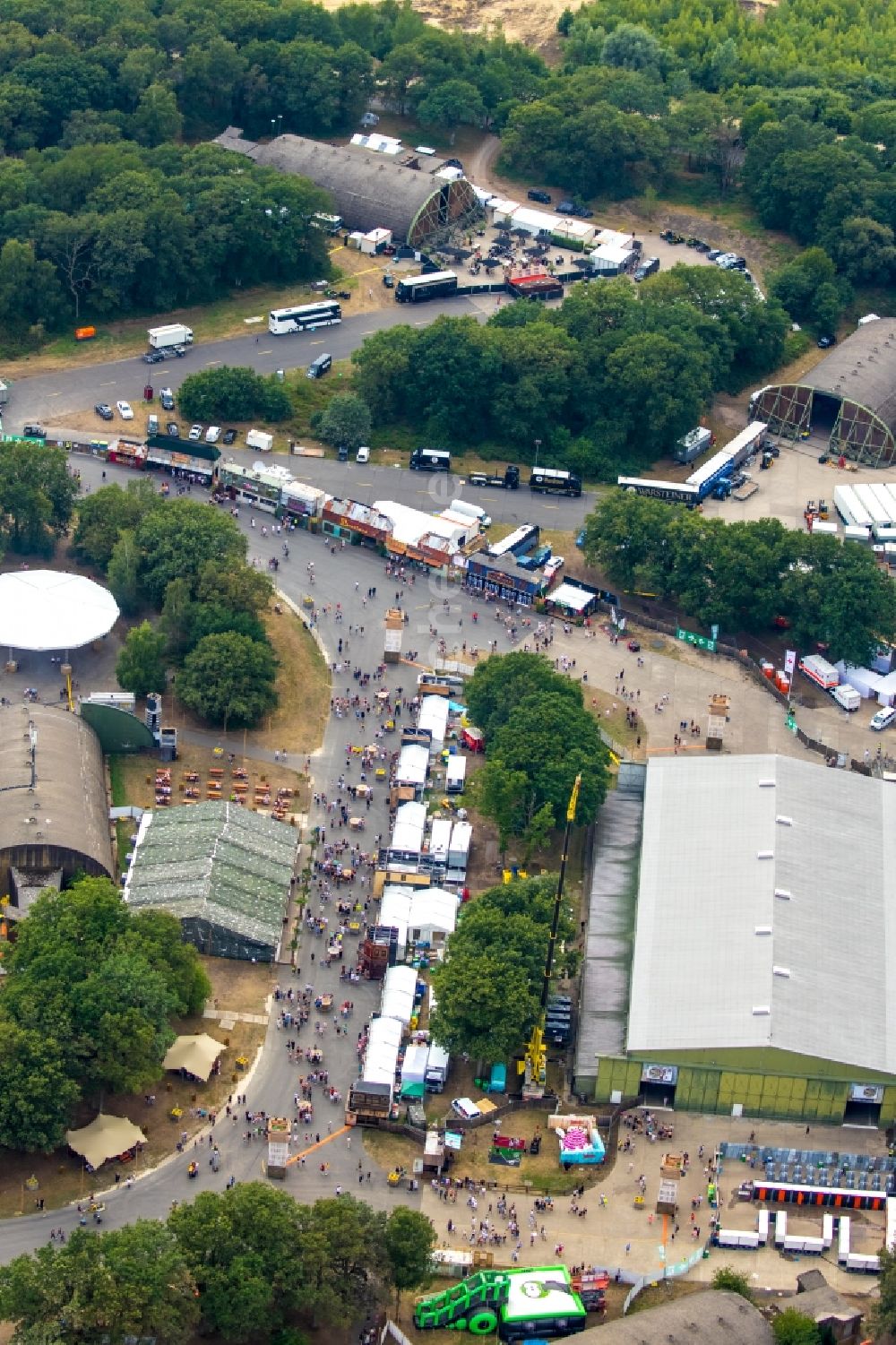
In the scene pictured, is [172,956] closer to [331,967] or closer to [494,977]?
[331,967]

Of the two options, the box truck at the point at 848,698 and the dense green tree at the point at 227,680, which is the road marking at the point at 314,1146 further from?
the box truck at the point at 848,698

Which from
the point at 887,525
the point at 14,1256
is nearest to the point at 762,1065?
the point at 14,1256

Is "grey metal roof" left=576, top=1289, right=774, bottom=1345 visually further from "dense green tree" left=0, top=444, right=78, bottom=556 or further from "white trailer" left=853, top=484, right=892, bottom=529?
"white trailer" left=853, top=484, right=892, bottom=529

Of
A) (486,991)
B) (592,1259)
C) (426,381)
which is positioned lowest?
(592,1259)

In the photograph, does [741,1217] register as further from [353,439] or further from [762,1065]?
[353,439]

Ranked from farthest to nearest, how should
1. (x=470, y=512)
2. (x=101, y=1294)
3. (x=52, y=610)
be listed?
1. (x=470, y=512)
2. (x=52, y=610)
3. (x=101, y=1294)

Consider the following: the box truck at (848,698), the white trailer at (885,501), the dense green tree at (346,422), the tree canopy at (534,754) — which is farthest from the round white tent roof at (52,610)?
the white trailer at (885,501)

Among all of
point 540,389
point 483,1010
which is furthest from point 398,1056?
point 540,389
